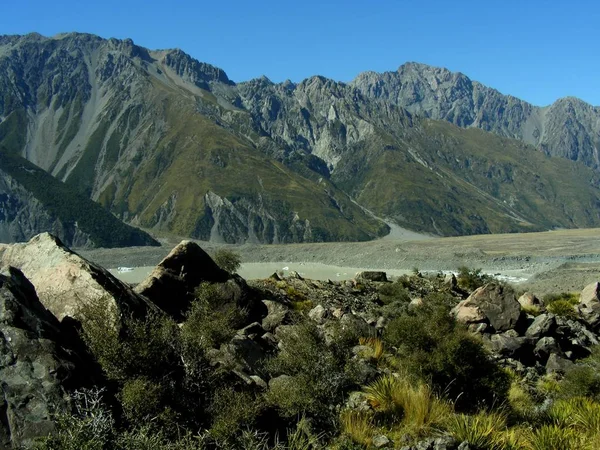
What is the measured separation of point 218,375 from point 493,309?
572 inches

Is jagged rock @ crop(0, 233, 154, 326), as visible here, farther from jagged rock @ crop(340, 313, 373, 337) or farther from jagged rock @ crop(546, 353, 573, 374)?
jagged rock @ crop(546, 353, 573, 374)

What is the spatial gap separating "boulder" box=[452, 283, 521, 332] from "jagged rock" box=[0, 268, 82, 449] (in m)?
15.2

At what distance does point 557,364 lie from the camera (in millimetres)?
Answer: 15766

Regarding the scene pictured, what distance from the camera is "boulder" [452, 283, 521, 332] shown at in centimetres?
2005

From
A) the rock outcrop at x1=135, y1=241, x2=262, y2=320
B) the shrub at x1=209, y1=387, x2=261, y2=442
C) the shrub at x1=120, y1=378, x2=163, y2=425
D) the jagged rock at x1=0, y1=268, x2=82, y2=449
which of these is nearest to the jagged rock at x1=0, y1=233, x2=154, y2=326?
the jagged rock at x1=0, y1=268, x2=82, y2=449

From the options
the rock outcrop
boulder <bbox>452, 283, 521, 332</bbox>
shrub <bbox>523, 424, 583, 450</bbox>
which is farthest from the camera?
boulder <bbox>452, 283, 521, 332</bbox>

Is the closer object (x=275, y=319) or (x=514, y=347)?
(x=514, y=347)

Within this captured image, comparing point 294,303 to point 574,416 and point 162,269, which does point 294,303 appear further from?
point 574,416

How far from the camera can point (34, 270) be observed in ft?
44.7

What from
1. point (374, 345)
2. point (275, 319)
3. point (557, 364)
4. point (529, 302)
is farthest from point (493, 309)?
point (275, 319)

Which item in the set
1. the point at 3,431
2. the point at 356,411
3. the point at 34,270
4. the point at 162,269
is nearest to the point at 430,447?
the point at 356,411

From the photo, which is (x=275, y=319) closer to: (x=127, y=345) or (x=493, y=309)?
(x=493, y=309)

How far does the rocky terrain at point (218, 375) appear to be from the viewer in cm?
689

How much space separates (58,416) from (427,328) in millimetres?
9012
